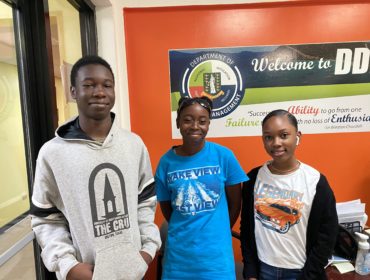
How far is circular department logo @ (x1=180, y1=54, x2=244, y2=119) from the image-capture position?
192cm

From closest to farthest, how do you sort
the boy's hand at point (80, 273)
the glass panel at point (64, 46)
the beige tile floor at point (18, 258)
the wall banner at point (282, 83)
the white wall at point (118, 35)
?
the boy's hand at point (80, 273), the beige tile floor at point (18, 258), the glass panel at point (64, 46), the white wall at point (118, 35), the wall banner at point (282, 83)

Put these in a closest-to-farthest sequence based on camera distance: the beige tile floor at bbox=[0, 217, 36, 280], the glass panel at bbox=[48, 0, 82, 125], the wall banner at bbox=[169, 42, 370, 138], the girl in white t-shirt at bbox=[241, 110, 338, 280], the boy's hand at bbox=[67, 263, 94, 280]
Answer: the boy's hand at bbox=[67, 263, 94, 280] → the beige tile floor at bbox=[0, 217, 36, 280] → the girl in white t-shirt at bbox=[241, 110, 338, 280] → the glass panel at bbox=[48, 0, 82, 125] → the wall banner at bbox=[169, 42, 370, 138]

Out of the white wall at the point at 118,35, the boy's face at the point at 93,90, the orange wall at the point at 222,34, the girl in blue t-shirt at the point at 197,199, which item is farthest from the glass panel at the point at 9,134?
the orange wall at the point at 222,34

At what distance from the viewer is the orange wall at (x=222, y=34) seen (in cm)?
189

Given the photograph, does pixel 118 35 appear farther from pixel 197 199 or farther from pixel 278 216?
pixel 278 216

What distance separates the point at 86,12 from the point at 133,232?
1454 millimetres

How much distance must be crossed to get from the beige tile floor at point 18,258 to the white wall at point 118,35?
2.84ft

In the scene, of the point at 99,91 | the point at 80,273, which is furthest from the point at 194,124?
the point at 80,273

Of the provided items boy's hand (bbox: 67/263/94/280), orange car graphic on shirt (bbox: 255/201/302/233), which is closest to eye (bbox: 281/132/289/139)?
orange car graphic on shirt (bbox: 255/201/302/233)

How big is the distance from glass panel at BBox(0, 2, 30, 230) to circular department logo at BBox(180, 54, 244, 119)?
1065 millimetres

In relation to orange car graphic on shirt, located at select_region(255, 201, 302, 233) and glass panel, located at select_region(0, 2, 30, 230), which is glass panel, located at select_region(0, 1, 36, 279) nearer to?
glass panel, located at select_region(0, 2, 30, 230)

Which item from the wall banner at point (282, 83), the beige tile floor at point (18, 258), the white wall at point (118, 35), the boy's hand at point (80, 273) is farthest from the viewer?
the wall banner at point (282, 83)

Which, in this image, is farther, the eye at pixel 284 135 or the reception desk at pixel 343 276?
the reception desk at pixel 343 276

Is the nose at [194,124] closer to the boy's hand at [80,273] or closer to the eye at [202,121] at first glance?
the eye at [202,121]
